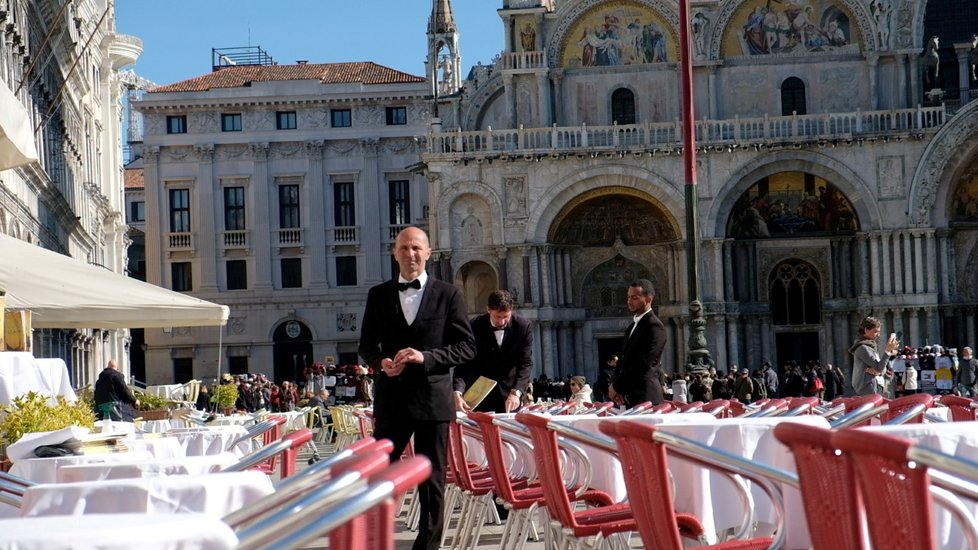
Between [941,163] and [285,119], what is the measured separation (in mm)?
24926

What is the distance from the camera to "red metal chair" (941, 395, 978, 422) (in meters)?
8.62

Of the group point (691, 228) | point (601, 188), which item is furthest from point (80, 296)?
point (601, 188)

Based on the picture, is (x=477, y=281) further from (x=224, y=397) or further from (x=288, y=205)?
(x=288, y=205)

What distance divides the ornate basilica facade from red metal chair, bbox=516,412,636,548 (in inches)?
1325

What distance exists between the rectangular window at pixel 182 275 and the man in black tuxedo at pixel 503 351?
148 ft

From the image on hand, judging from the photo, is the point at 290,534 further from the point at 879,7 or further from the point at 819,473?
the point at 879,7

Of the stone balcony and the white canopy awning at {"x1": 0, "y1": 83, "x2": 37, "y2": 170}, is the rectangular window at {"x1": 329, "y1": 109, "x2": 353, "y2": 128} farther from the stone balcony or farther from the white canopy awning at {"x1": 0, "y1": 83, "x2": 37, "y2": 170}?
the white canopy awning at {"x1": 0, "y1": 83, "x2": 37, "y2": 170}

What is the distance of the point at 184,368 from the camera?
5488cm

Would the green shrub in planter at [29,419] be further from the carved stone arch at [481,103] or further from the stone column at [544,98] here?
the carved stone arch at [481,103]

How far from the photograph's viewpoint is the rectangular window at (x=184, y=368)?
180 feet

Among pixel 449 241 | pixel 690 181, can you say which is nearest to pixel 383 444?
pixel 690 181

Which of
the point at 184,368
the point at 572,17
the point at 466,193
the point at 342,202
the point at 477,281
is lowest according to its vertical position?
the point at 184,368

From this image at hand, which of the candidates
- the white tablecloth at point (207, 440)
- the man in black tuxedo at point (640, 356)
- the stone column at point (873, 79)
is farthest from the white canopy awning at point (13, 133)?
A: the stone column at point (873, 79)

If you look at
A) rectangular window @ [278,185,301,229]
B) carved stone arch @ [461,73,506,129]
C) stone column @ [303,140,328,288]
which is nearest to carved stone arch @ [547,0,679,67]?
carved stone arch @ [461,73,506,129]
